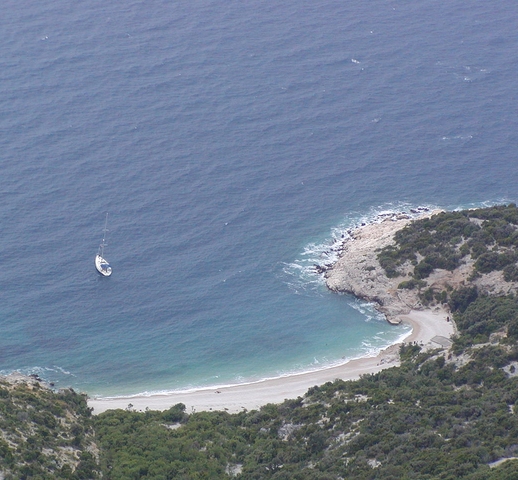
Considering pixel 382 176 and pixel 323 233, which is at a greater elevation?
pixel 382 176

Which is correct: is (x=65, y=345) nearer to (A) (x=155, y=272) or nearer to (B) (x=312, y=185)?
(A) (x=155, y=272)

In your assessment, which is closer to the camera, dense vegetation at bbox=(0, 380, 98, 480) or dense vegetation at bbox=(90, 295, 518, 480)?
dense vegetation at bbox=(90, 295, 518, 480)

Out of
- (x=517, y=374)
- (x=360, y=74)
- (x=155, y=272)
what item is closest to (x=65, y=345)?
(x=155, y=272)

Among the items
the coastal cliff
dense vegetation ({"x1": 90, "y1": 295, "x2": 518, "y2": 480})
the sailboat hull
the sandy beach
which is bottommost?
dense vegetation ({"x1": 90, "y1": 295, "x2": 518, "y2": 480})

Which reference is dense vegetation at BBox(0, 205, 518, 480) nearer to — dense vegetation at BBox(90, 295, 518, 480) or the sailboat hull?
dense vegetation at BBox(90, 295, 518, 480)

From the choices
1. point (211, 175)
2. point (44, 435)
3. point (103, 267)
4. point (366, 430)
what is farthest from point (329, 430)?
point (211, 175)

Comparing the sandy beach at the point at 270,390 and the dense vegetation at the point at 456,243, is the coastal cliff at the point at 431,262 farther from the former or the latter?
the sandy beach at the point at 270,390

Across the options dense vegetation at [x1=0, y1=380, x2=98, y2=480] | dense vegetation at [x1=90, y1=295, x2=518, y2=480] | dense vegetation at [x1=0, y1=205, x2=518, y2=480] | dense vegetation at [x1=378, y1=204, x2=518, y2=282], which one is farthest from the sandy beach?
dense vegetation at [x1=378, y1=204, x2=518, y2=282]
